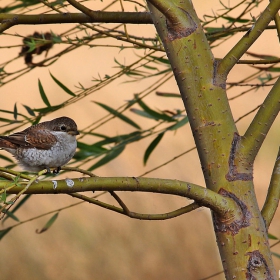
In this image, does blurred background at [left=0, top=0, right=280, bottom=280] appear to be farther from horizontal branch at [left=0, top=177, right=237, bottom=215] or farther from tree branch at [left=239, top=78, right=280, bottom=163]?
horizontal branch at [left=0, top=177, right=237, bottom=215]

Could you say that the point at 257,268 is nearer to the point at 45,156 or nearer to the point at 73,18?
the point at 73,18

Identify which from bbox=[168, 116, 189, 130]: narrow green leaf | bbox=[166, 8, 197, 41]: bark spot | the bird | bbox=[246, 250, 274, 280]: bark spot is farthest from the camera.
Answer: the bird

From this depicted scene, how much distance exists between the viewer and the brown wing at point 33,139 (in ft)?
7.68

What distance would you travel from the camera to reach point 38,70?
4.80 metres

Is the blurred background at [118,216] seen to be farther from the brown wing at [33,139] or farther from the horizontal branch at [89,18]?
the horizontal branch at [89,18]

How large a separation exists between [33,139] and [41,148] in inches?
2.2

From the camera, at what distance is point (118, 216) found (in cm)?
495

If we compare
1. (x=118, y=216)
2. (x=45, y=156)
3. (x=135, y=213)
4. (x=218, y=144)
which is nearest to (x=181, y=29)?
(x=218, y=144)

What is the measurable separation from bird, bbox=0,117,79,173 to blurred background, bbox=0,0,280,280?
6.17ft

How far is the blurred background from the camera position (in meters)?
4.42

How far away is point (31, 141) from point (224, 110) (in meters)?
1.24

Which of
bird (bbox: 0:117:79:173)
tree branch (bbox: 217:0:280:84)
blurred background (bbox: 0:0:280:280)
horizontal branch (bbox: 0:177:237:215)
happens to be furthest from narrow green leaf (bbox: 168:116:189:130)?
blurred background (bbox: 0:0:280:280)

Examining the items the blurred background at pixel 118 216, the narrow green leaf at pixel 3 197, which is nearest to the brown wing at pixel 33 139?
the narrow green leaf at pixel 3 197

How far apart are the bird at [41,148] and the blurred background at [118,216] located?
1881mm
